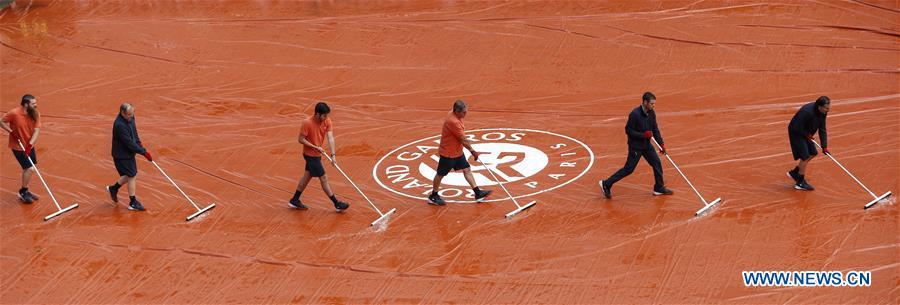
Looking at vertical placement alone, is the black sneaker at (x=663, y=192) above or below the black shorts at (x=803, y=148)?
below

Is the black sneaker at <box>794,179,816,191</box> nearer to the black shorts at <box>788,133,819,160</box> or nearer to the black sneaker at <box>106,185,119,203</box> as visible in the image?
the black shorts at <box>788,133,819,160</box>

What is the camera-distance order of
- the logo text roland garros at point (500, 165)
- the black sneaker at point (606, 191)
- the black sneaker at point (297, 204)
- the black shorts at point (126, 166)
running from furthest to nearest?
the logo text roland garros at point (500, 165) < the black sneaker at point (297, 204) < the black sneaker at point (606, 191) < the black shorts at point (126, 166)

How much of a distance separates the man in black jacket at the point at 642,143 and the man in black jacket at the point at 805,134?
5.28ft

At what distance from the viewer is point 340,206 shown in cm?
1249

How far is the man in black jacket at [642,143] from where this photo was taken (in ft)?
39.7

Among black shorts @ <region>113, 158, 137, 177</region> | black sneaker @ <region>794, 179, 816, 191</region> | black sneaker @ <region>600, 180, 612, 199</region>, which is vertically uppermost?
black sneaker @ <region>794, 179, 816, 191</region>

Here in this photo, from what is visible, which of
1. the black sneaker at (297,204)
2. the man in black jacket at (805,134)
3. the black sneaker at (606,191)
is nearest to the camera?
the man in black jacket at (805,134)

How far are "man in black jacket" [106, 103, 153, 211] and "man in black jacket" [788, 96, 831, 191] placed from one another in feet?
26.1

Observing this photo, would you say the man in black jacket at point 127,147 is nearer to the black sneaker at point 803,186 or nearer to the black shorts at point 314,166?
the black shorts at point 314,166

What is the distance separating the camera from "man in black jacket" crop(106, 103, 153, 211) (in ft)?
39.9

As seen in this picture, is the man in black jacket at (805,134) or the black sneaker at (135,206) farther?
the black sneaker at (135,206)

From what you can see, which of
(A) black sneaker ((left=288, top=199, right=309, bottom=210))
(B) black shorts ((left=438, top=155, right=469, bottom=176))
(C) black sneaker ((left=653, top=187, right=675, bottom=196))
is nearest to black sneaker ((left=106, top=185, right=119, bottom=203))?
(A) black sneaker ((left=288, top=199, right=309, bottom=210))

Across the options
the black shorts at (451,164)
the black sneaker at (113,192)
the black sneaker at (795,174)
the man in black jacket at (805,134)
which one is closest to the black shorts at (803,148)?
the man in black jacket at (805,134)

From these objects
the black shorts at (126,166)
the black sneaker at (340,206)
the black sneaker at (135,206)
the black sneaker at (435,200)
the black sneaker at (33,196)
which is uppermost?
the black shorts at (126,166)
